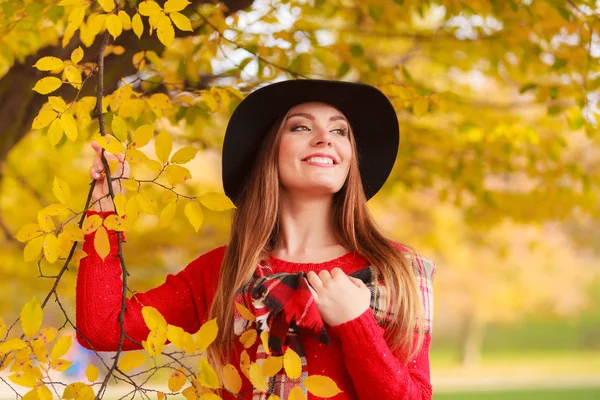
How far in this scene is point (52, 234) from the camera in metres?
1.56

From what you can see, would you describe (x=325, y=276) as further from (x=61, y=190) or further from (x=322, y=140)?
(x=61, y=190)

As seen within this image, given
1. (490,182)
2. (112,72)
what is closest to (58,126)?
(112,72)

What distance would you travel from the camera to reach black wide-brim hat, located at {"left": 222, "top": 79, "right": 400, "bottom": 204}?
86.9 inches

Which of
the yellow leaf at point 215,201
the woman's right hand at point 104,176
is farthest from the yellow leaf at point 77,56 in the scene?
the yellow leaf at point 215,201

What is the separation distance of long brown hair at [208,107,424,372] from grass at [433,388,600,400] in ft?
36.0

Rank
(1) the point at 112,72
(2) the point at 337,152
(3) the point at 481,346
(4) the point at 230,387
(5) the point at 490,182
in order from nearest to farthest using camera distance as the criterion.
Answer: (4) the point at 230,387 → (2) the point at 337,152 → (1) the point at 112,72 → (5) the point at 490,182 → (3) the point at 481,346

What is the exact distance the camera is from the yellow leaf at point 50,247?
1.53m

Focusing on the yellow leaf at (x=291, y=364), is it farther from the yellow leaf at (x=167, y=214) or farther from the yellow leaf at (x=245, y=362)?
the yellow leaf at (x=167, y=214)

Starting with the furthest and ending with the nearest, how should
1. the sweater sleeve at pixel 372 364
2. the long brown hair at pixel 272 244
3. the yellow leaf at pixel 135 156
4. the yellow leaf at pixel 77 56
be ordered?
1. the long brown hair at pixel 272 244
2. the sweater sleeve at pixel 372 364
3. the yellow leaf at pixel 77 56
4. the yellow leaf at pixel 135 156

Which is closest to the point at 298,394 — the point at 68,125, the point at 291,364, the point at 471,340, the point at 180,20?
the point at 291,364

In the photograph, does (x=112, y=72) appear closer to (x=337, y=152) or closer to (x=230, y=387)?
(x=337, y=152)

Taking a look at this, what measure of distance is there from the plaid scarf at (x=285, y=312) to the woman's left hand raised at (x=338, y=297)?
0.02 m

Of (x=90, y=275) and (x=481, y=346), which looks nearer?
(x=90, y=275)

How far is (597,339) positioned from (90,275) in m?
24.5
